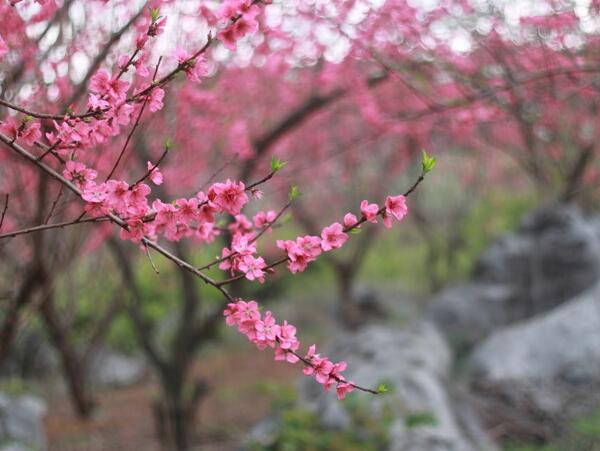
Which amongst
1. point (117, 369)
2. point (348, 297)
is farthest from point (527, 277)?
point (117, 369)

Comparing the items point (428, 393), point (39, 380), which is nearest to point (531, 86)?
point (428, 393)

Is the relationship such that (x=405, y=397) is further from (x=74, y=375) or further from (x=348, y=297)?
(x=348, y=297)

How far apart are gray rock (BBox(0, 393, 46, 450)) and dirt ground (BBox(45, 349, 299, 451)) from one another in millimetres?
500

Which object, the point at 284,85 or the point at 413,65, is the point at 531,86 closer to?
the point at 413,65

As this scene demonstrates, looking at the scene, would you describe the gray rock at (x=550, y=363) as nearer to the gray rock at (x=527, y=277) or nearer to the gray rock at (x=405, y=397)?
the gray rock at (x=405, y=397)

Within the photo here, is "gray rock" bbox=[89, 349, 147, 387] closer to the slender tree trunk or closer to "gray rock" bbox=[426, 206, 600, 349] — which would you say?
the slender tree trunk

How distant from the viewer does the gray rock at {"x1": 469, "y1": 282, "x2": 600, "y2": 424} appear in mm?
5496

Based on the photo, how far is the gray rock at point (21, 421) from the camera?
255 inches

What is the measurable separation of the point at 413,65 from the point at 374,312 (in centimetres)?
741

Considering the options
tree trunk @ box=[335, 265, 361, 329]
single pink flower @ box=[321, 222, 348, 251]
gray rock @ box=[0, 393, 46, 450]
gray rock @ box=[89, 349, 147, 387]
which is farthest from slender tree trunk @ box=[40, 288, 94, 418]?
single pink flower @ box=[321, 222, 348, 251]

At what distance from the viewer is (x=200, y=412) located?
350 inches

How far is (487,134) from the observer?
10062 millimetres

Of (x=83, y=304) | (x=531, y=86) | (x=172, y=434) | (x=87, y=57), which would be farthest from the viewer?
(x=83, y=304)

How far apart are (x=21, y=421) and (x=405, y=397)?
4.29m
